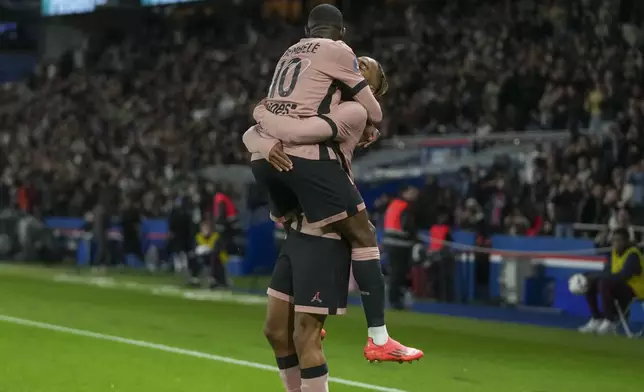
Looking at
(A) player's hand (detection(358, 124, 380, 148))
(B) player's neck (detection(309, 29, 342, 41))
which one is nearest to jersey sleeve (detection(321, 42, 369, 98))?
(B) player's neck (detection(309, 29, 342, 41))

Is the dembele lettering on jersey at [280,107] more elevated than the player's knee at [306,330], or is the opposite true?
the dembele lettering on jersey at [280,107]

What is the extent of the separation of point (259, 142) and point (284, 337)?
1055 mm

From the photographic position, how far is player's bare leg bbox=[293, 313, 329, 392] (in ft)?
19.4

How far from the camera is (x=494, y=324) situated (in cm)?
A: 1468

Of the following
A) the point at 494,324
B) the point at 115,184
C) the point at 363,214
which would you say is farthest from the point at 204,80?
the point at 363,214

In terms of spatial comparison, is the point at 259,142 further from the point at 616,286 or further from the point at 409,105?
the point at 409,105

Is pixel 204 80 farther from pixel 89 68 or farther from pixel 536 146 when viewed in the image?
pixel 536 146

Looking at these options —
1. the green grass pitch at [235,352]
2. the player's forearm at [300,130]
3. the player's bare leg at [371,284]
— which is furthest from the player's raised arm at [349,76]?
the green grass pitch at [235,352]

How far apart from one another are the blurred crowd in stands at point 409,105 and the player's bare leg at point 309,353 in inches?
368

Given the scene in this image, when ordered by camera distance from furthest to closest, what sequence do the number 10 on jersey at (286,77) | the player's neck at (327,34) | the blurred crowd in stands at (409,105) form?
the blurred crowd in stands at (409,105)
the player's neck at (327,34)
the number 10 on jersey at (286,77)

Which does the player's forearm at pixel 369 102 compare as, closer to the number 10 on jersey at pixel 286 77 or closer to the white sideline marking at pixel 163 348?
the number 10 on jersey at pixel 286 77

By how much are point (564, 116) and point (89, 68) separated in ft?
67.0

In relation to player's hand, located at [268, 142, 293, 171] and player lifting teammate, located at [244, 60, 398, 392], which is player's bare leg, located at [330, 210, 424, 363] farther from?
player's hand, located at [268, 142, 293, 171]

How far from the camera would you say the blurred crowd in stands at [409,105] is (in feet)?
61.3
